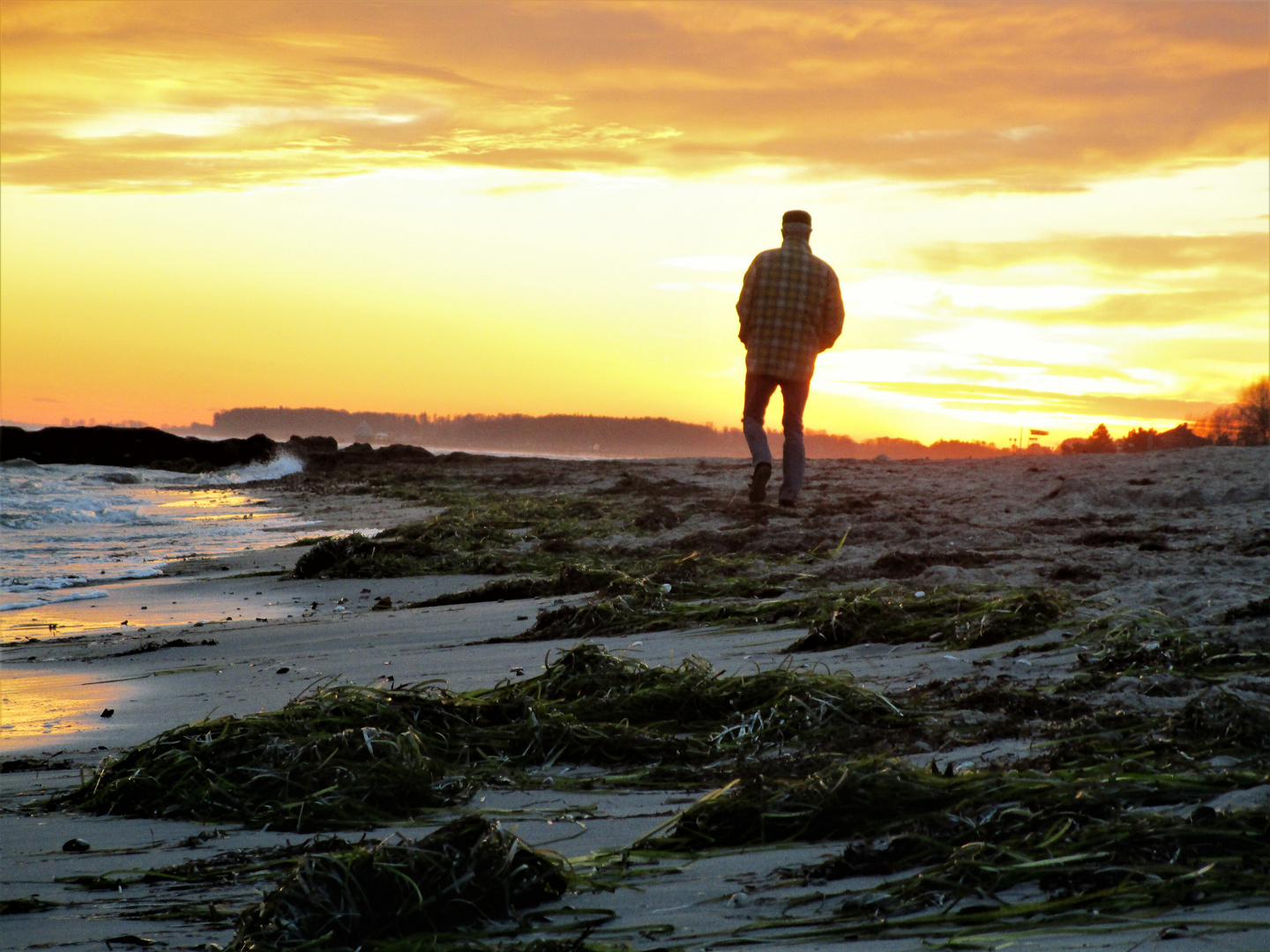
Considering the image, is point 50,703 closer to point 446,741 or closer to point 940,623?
point 446,741

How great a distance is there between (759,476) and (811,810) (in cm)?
714

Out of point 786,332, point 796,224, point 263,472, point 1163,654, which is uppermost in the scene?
point 796,224

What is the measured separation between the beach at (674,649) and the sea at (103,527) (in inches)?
16.1

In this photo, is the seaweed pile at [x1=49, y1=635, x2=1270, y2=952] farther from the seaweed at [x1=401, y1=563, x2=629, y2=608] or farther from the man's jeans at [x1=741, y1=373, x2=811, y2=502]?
Answer: the man's jeans at [x1=741, y1=373, x2=811, y2=502]

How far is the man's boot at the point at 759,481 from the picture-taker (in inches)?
355

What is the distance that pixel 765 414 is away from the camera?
9.41m

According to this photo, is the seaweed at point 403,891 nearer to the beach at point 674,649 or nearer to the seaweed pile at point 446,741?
the beach at point 674,649

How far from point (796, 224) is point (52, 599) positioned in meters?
6.48

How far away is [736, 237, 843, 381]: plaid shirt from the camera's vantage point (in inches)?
359

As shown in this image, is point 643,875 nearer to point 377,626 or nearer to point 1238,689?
point 1238,689

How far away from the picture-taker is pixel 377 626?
4.92 m

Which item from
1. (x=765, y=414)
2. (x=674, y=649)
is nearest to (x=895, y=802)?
(x=674, y=649)

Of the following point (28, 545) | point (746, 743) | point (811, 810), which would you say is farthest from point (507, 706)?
point (28, 545)

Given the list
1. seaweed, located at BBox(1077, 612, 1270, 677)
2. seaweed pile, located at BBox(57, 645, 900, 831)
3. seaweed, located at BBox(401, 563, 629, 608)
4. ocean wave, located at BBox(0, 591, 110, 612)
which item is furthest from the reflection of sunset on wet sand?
seaweed, located at BBox(1077, 612, 1270, 677)
